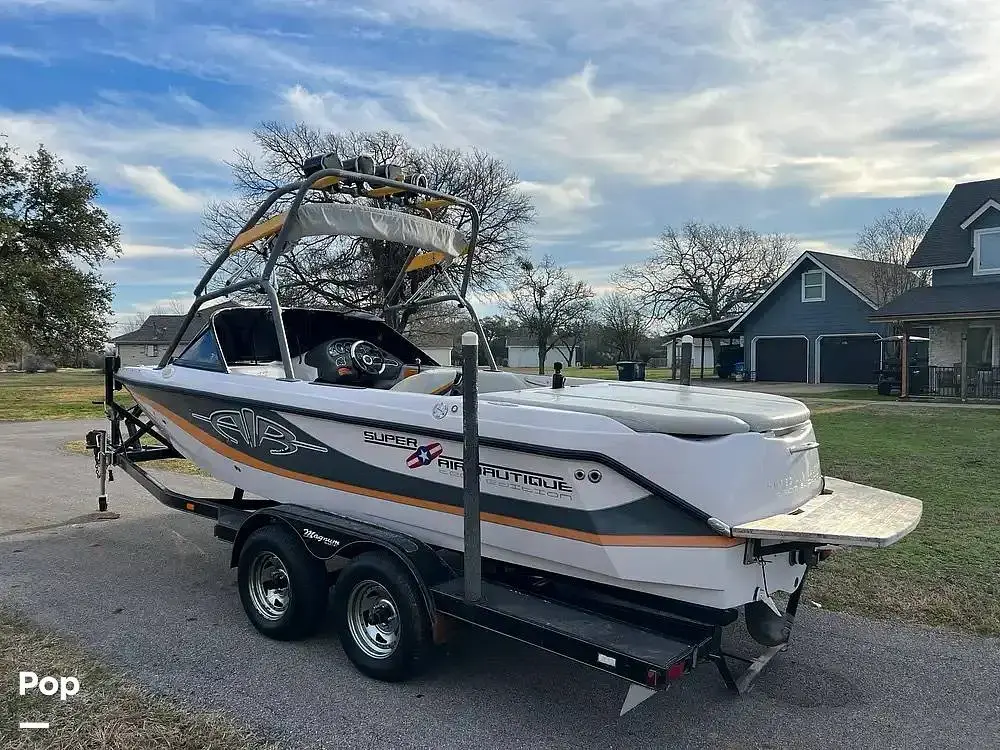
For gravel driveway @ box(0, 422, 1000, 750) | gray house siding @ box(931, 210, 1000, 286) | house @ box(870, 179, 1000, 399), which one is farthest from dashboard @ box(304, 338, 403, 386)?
gray house siding @ box(931, 210, 1000, 286)

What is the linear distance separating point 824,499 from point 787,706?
1047 millimetres

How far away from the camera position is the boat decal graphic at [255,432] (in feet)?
15.5

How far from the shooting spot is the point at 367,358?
5848 mm

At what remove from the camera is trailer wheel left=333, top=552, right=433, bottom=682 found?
3.78 m

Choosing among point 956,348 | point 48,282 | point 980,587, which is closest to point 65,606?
point 980,587

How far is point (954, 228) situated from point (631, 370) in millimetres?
22336

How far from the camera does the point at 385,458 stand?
421 centimetres

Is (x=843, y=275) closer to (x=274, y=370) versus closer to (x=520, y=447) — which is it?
(x=274, y=370)

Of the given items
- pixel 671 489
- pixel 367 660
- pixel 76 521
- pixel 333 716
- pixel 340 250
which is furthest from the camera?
pixel 340 250

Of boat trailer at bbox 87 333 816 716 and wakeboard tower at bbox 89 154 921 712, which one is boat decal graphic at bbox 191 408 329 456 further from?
boat trailer at bbox 87 333 816 716

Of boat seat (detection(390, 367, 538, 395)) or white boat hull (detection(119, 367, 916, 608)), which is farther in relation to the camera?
boat seat (detection(390, 367, 538, 395))

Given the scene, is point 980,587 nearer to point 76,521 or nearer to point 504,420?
point 504,420

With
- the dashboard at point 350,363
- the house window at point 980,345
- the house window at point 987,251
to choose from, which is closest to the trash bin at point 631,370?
the dashboard at point 350,363

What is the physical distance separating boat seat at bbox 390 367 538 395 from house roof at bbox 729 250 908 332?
25775 mm
